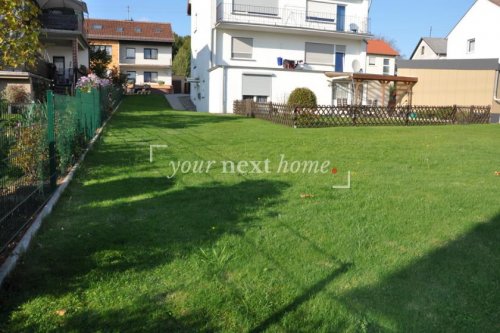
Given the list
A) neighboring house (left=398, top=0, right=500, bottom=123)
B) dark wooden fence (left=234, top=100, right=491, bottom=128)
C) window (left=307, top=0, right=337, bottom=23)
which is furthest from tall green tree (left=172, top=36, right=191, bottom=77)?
dark wooden fence (left=234, top=100, right=491, bottom=128)

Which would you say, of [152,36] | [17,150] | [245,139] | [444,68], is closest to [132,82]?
[152,36]

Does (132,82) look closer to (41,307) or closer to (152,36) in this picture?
(152,36)

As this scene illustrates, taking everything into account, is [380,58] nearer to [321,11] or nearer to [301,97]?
[321,11]

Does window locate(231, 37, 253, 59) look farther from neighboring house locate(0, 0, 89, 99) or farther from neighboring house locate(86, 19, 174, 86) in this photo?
neighboring house locate(86, 19, 174, 86)

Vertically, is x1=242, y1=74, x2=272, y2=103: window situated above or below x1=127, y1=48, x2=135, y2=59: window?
below

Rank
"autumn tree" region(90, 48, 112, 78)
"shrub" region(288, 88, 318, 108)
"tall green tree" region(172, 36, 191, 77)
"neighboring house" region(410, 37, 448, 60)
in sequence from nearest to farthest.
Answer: "shrub" region(288, 88, 318, 108) → "autumn tree" region(90, 48, 112, 78) → "neighboring house" region(410, 37, 448, 60) → "tall green tree" region(172, 36, 191, 77)

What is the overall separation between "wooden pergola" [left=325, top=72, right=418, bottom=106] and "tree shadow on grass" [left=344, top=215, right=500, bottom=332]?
25642mm

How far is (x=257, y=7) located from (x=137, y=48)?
27726mm

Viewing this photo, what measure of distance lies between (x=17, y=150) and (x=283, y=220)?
306 cm

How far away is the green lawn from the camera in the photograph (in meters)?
2.99

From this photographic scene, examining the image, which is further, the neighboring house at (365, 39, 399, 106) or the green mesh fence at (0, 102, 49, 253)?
the neighboring house at (365, 39, 399, 106)

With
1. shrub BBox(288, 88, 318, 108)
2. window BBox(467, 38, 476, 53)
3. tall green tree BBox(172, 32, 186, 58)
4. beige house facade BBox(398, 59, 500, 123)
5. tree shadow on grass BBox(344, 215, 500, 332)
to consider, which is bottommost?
tree shadow on grass BBox(344, 215, 500, 332)

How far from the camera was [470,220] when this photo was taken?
5.01 m

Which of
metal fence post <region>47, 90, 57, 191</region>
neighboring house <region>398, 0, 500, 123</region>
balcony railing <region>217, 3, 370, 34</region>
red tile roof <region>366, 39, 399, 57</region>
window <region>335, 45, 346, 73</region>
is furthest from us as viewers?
red tile roof <region>366, 39, 399, 57</region>
